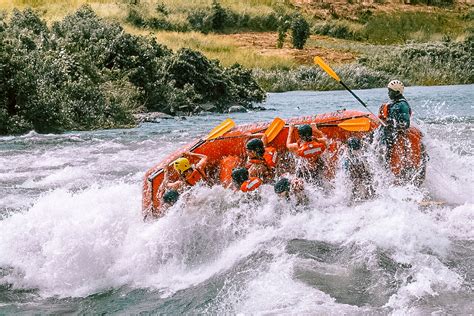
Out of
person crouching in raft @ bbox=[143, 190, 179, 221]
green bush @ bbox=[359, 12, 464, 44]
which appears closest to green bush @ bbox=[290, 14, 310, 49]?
green bush @ bbox=[359, 12, 464, 44]

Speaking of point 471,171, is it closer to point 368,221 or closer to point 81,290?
point 368,221

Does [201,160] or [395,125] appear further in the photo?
[201,160]

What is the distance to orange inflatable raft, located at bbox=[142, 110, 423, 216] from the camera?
30.5 ft

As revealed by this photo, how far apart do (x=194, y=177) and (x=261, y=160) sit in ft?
3.18

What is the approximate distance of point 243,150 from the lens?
31.1 feet

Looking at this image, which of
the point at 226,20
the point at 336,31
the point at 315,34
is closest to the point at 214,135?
the point at 226,20

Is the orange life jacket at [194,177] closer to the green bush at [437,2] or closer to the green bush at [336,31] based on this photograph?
the green bush at [336,31]

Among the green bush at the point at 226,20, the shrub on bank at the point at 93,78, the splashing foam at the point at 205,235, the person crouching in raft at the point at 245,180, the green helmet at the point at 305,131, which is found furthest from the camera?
the green bush at the point at 226,20

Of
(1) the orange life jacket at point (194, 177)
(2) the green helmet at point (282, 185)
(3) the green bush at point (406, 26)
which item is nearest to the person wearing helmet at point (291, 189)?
(2) the green helmet at point (282, 185)

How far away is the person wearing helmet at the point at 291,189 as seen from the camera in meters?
8.57

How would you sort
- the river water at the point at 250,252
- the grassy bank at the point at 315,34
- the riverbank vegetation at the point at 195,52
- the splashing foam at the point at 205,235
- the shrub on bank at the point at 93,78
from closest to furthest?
the river water at the point at 250,252, the splashing foam at the point at 205,235, the shrub on bank at the point at 93,78, the riverbank vegetation at the point at 195,52, the grassy bank at the point at 315,34

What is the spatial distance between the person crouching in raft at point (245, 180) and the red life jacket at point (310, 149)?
71 cm

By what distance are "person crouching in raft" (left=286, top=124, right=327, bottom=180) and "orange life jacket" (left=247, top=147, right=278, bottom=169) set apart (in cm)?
23

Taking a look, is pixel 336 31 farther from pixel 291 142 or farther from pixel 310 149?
pixel 310 149
